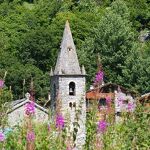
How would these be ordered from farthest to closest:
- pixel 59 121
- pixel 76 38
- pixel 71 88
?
pixel 76 38, pixel 71 88, pixel 59 121

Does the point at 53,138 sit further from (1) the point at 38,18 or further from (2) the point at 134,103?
(1) the point at 38,18

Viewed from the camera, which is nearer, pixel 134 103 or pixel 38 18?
pixel 134 103

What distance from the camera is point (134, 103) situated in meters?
9.35

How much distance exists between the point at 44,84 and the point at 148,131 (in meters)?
63.2

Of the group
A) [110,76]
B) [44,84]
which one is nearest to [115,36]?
[110,76]

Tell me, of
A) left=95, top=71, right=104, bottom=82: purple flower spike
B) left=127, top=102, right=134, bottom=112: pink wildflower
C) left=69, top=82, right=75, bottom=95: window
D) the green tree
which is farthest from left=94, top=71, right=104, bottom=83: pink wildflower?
the green tree

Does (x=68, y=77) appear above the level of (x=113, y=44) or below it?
below

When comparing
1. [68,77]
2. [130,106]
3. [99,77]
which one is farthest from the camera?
[68,77]

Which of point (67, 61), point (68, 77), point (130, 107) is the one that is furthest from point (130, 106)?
point (67, 61)

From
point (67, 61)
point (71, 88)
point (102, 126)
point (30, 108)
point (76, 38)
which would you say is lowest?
point (102, 126)

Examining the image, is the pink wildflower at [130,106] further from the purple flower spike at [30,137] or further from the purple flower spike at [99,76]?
the purple flower spike at [30,137]

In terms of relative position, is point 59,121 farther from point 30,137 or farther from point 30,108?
point 30,137

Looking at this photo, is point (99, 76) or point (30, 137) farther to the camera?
point (99, 76)

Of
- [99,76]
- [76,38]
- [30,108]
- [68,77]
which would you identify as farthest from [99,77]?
[76,38]
